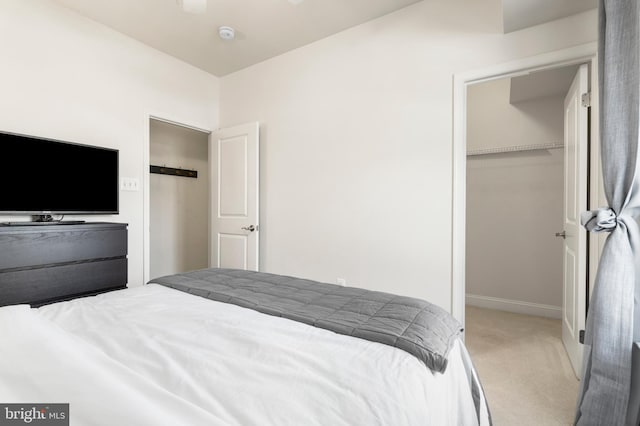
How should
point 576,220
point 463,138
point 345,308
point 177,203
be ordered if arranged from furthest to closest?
1. point 177,203
2. point 463,138
3. point 576,220
4. point 345,308

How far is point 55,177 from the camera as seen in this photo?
2.50m

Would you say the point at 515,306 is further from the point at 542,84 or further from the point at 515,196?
the point at 542,84

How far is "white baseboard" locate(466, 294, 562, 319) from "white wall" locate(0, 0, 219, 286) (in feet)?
12.5

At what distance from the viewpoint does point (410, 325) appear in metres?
1.13

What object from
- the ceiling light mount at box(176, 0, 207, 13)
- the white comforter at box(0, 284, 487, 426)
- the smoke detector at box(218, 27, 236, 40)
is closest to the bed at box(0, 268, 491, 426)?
the white comforter at box(0, 284, 487, 426)

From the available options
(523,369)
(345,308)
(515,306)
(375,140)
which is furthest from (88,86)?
(515,306)

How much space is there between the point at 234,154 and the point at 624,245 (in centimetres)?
337

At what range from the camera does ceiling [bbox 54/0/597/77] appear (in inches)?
105

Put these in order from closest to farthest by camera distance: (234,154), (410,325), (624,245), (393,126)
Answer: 1. (410,325)
2. (624,245)
3. (393,126)
4. (234,154)

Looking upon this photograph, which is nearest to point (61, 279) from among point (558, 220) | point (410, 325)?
point (410, 325)

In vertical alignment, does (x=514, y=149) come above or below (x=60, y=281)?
above

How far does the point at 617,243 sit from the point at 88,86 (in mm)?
3965

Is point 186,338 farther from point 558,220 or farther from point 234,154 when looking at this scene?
point 558,220

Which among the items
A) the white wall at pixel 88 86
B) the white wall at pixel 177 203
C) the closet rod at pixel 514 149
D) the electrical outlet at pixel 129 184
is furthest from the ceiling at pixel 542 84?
the white wall at pixel 177 203
